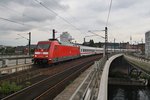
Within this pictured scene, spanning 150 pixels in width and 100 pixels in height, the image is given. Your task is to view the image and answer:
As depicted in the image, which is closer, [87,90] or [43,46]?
[87,90]

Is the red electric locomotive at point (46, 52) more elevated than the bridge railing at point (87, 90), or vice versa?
the red electric locomotive at point (46, 52)

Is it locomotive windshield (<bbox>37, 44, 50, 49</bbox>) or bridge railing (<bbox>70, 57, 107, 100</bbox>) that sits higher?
locomotive windshield (<bbox>37, 44, 50, 49</bbox>)

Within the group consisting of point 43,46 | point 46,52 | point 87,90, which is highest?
point 43,46

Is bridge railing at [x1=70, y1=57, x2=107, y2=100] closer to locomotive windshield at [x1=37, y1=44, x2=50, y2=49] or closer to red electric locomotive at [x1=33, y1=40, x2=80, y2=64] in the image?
red electric locomotive at [x1=33, y1=40, x2=80, y2=64]

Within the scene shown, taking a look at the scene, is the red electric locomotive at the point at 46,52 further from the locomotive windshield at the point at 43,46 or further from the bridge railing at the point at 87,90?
the bridge railing at the point at 87,90

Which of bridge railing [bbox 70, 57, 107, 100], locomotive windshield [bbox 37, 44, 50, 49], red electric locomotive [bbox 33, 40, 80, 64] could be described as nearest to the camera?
bridge railing [bbox 70, 57, 107, 100]

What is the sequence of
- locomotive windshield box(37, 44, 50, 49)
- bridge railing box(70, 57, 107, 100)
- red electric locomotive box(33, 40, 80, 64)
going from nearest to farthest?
bridge railing box(70, 57, 107, 100) → red electric locomotive box(33, 40, 80, 64) → locomotive windshield box(37, 44, 50, 49)

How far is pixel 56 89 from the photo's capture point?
1340 centimetres

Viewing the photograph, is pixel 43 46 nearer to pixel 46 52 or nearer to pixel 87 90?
pixel 46 52

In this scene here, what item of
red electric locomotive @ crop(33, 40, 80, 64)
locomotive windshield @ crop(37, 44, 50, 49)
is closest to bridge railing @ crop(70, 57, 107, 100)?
red electric locomotive @ crop(33, 40, 80, 64)

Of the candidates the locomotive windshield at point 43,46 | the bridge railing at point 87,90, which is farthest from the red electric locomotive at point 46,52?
the bridge railing at point 87,90

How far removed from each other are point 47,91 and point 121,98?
21.3m

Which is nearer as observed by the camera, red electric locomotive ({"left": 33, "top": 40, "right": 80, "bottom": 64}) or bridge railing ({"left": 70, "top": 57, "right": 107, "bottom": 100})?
bridge railing ({"left": 70, "top": 57, "right": 107, "bottom": 100})

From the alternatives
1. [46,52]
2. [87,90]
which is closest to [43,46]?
[46,52]
